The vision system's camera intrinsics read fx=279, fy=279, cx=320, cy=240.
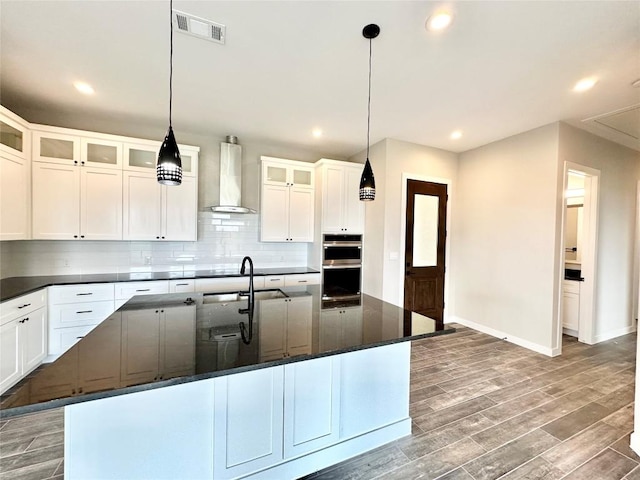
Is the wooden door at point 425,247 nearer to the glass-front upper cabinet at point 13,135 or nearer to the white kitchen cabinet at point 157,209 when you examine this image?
the white kitchen cabinet at point 157,209

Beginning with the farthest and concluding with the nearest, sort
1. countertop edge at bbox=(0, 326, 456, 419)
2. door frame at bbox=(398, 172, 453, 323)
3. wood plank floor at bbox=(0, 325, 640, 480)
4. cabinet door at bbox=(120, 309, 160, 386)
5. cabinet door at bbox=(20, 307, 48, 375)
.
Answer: door frame at bbox=(398, 172, 453, 323), cabinet door at bbox=(20, 307, 48, 375), wood plank floor at bbox=(0, 325, 640, 480), cabinet door at bbox=(120, 309, 160, 386), countertop edge at bbox=(0, 326, 456, 419)

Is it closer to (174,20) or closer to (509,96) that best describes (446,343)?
(509,96)

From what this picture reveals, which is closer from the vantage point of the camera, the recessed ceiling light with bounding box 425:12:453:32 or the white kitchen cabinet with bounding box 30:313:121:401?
the white kitchen cabinet with bounding box 30:313:121:401

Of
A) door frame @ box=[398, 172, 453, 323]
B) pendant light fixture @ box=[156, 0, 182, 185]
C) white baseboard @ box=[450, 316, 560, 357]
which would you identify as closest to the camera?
pendant light fixture @ box=[156, 0, 182, 185]

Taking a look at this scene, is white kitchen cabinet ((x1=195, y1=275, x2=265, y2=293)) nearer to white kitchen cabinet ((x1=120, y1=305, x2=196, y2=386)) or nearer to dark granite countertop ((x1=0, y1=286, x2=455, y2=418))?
dark granite countertop ((x1=0, y1=286, x2=455, y2=418))

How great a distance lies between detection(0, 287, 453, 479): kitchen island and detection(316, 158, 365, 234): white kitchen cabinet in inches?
87.7

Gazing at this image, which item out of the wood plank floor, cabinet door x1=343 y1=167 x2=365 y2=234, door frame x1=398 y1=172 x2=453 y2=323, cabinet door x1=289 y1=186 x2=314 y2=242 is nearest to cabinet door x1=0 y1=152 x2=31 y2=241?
the wood plank floor

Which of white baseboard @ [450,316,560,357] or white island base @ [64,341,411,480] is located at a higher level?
white island base @ [64,341,411,480]

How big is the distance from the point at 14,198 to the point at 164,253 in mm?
1509

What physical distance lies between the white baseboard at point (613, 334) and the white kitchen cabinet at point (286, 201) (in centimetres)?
425

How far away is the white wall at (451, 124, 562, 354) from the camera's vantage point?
3373mm

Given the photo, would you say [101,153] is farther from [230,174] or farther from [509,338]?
[509,338]

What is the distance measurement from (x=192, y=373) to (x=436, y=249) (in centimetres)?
415

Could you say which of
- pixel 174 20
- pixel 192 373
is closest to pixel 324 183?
pixel 174 20
